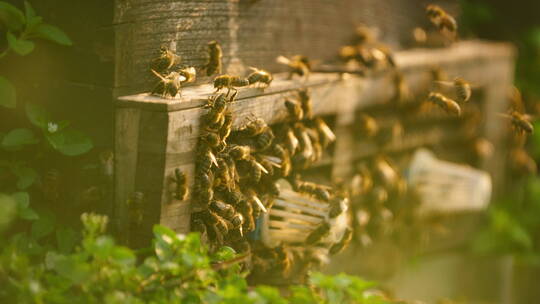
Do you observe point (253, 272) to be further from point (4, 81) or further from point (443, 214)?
point (443, 214)

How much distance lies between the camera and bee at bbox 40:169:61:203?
3.00m

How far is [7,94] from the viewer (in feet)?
9.36

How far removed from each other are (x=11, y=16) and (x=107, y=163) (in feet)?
2.50

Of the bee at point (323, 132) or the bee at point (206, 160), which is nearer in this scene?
the bee at point (206, 160)

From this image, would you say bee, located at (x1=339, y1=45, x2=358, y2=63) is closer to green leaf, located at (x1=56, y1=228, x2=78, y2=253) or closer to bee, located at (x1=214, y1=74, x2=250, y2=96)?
bee, located at (x1=214, y1=74, x2=250, y2=96)

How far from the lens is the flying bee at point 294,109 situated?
352cm

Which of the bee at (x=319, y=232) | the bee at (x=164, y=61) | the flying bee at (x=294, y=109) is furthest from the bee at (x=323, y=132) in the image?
the bee at (x=164, y=61)

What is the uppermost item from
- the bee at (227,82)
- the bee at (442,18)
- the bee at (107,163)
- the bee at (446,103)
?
the bee at (442,18)

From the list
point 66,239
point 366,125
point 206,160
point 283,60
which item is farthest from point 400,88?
point 66,239

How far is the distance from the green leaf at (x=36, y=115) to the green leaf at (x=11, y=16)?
0.35 m

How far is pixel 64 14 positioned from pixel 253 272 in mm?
1642

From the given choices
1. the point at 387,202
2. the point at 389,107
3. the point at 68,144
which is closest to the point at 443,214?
the point at 387,202

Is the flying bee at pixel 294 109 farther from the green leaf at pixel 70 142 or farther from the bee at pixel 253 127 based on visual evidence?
the green leaf at pixel 70 142

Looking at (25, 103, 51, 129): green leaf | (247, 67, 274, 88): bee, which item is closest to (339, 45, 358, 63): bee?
(247, 67, 274, 88): bee
